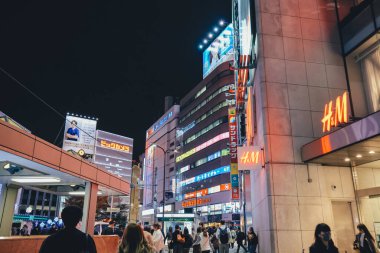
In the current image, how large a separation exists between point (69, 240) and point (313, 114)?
12854 millimetres

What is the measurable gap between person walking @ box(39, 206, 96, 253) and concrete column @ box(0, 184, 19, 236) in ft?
46.2

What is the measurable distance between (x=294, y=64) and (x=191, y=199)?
66599 millimetres

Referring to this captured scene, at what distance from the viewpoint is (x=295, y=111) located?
14273 millimetres

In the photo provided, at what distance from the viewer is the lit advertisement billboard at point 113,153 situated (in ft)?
374

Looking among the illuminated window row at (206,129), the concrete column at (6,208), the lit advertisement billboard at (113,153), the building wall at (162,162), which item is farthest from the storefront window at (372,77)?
the lit advertisement billboard at (113,153)

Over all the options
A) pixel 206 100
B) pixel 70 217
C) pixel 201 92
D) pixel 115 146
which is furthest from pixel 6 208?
pixel 115 146

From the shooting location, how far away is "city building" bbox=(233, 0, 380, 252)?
12.7 metres

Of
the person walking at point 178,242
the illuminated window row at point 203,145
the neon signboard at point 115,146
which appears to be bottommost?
the person walking at point 178,242

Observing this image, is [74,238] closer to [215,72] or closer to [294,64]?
[294,64]

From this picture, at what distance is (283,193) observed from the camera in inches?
514

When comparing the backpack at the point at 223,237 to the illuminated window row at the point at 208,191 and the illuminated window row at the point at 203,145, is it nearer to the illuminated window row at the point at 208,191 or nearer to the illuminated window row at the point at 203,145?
the illuminated window row at the point at 208,191

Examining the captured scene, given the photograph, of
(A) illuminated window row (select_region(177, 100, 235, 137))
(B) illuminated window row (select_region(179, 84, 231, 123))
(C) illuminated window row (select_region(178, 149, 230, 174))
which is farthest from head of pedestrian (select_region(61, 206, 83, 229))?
(B) illuminated window row (select_region(179, 84, 231, 123))

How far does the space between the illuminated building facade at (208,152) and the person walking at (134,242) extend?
2254 inches

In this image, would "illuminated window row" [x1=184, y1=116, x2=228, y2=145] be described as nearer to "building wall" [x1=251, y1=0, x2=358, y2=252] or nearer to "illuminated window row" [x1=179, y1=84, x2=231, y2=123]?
"illuminated window row" [x1=179, y1=84, x2=231, y2=123]
